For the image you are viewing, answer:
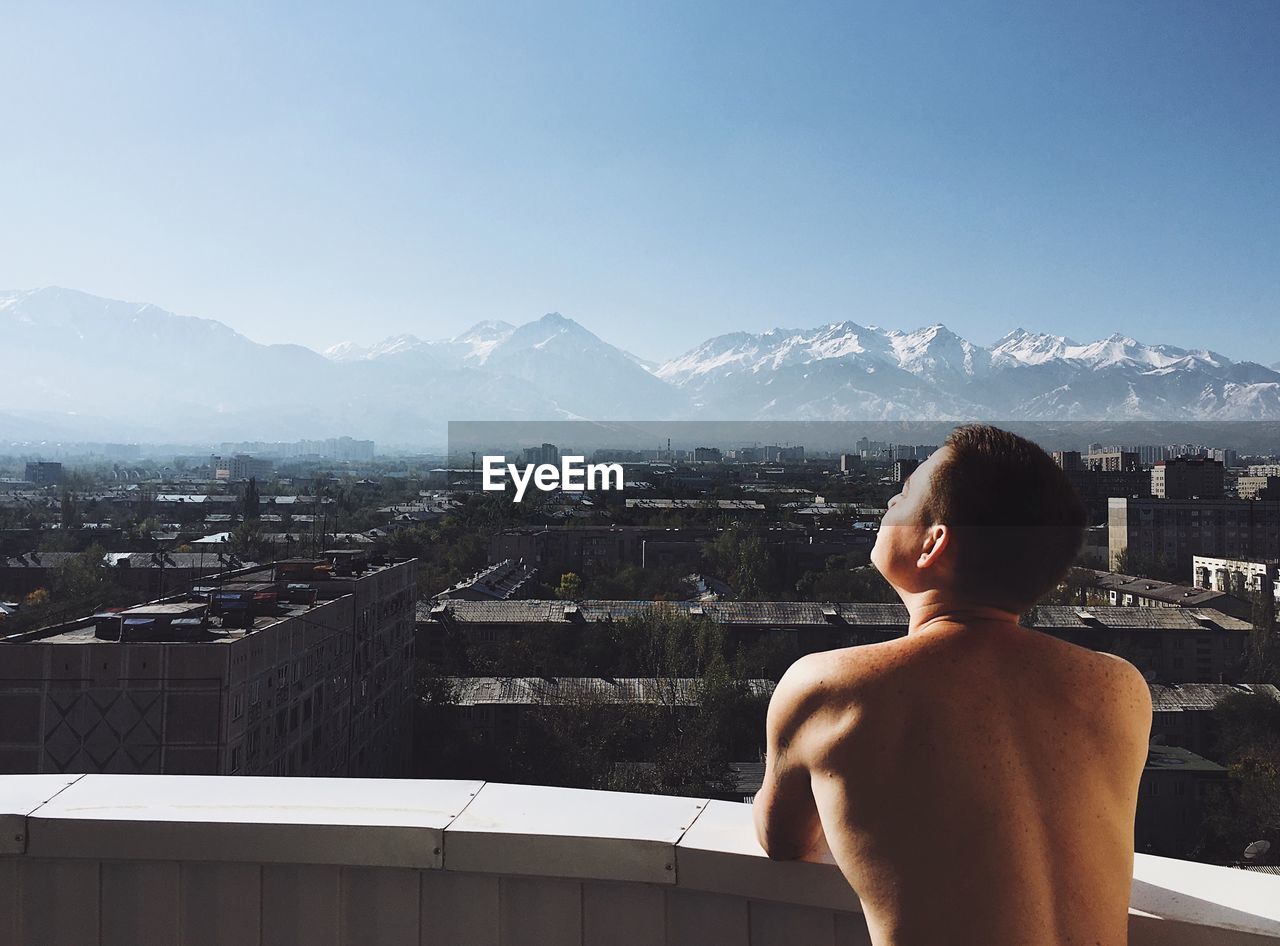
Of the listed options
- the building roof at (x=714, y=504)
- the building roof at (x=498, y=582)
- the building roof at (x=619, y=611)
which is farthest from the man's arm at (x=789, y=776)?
the building roof at (x=714, y=504)

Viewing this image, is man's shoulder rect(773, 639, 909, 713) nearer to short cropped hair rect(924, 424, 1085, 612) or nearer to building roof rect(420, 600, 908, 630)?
short cropped hair rect(924, 424, 1085, 612)

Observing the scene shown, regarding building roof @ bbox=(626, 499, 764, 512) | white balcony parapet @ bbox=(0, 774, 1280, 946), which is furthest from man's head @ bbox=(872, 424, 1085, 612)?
building roof @ bbox=(626, 499, 764, 512)

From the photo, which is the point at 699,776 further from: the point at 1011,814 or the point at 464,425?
the point at 464,425

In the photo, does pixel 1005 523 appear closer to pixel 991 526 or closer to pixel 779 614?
pixel 991 526

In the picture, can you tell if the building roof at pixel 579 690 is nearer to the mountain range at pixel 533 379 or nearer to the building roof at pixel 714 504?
the building roof at pixel 714 504

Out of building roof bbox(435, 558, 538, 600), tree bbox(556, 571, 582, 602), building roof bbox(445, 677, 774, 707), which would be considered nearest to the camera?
building roof bbox(445, 677, 774, 707)

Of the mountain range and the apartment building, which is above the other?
the mountain range
